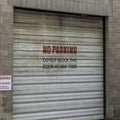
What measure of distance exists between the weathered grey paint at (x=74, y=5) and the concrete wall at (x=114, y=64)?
14.6 inches

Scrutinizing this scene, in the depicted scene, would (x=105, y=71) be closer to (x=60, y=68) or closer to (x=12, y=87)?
(x=60, y=68)

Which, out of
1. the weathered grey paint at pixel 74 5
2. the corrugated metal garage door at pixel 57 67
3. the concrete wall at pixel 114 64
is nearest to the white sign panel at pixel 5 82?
the corrugated metal garage door at pixel 57 67

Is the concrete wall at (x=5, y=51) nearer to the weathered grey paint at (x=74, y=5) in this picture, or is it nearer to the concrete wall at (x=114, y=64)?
the weathered grey paint at (x=74, y=5)

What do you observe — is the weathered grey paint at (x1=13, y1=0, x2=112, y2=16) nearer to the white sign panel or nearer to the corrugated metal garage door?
the corrugated metal garage door

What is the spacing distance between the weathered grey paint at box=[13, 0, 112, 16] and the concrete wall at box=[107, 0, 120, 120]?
37 cm

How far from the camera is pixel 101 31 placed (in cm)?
1415

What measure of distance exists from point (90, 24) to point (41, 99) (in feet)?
10.4

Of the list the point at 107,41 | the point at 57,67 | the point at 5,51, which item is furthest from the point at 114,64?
the point at 5,51

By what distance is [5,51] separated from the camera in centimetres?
1170

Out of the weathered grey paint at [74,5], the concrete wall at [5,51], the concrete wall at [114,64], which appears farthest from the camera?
the concrete wall at [114,64]

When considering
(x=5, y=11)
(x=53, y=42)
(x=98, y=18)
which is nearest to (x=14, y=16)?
(x=5, y=11)

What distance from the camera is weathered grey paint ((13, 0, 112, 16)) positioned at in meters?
12.2

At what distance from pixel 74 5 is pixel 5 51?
2.93 metres

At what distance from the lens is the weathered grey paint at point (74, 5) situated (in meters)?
12.2
